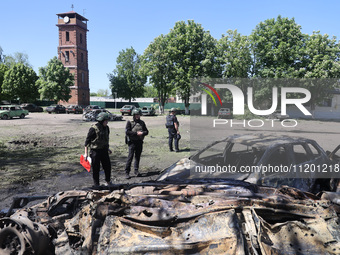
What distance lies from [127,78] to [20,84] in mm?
23846

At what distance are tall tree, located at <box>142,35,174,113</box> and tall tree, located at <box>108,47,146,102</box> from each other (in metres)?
22.8

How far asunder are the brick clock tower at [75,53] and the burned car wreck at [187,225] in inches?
2339

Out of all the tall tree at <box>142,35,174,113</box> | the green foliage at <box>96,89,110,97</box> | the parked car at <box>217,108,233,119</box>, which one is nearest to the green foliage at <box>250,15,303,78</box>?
the parked car at <box>217,108,233,119</box>

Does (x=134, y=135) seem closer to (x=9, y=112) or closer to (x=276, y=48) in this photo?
(x=9, y=112)

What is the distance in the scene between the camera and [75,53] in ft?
194

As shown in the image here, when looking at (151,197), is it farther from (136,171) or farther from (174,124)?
(174,124)

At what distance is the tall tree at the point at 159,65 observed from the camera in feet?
142

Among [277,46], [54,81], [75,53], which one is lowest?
[54,81]

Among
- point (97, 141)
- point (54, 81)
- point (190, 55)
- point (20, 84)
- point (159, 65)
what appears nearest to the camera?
point (97, 141)

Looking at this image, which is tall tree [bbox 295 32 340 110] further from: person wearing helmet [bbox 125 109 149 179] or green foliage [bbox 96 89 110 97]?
green foliage [bbox 96 89 110 97]

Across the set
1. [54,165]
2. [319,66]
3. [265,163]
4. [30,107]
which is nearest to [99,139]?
[265,163]

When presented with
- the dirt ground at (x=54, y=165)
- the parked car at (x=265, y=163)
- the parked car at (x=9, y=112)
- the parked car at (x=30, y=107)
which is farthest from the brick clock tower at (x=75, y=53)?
the parked car at (x=265, y=163)

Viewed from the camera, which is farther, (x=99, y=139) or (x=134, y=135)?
(x=134, y=135)

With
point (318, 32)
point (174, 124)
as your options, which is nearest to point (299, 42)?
point (318, 32)
